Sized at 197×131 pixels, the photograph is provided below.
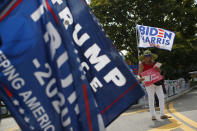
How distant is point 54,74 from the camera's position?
3.87 feet

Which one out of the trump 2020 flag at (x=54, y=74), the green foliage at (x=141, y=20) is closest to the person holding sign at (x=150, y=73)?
the trump 2020 flag at (x=54, y=74)

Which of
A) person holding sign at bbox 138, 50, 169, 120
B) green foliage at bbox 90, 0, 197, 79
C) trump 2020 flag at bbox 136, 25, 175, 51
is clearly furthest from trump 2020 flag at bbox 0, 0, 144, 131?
green foliage at bbox 90, 0, 197, 79

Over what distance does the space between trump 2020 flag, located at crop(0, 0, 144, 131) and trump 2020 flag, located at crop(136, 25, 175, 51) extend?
22.5ft

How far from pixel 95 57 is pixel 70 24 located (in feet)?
0.79

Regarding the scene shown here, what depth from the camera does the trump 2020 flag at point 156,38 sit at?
310 inches

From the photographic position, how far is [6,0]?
1.12 m

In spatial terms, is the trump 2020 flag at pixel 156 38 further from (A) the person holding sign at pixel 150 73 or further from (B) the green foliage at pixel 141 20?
(B) the green foliage at pixel 141 20

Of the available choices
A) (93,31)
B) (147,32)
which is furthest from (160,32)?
(93,31)

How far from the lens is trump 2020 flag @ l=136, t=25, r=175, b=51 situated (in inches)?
310

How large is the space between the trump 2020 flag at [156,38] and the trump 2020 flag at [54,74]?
22.5 feet

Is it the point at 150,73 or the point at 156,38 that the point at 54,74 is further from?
the point at 156,38

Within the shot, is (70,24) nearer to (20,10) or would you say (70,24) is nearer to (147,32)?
(20,10)

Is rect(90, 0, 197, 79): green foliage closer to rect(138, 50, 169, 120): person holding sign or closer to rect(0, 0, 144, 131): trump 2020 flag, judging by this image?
rect(138, 50, 169, 120): person holding sign

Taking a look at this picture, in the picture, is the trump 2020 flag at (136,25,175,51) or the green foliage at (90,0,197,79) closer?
the trump 2020 flag at (136,25,175,51)
